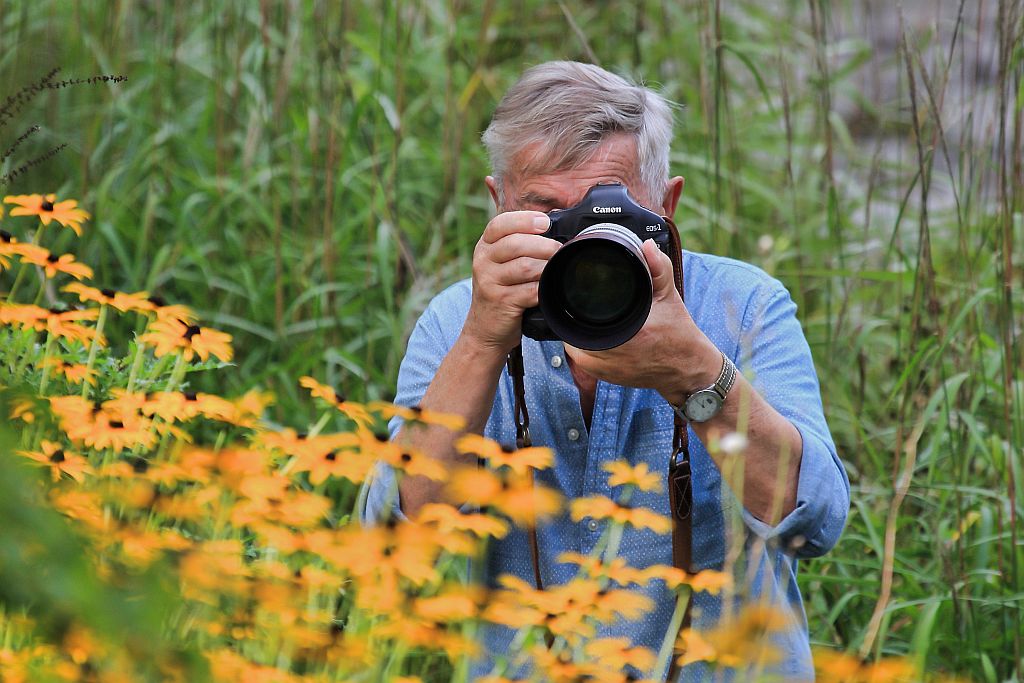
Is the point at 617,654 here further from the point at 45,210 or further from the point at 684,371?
the point at 45,210

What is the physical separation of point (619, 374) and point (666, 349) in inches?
2.3

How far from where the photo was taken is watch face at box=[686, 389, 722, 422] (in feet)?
4.00

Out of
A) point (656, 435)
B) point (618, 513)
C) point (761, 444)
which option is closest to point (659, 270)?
point (761, 444)

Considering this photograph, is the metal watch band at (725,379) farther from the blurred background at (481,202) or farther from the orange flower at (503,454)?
the blurred background at (481,202)

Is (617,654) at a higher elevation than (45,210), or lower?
lower

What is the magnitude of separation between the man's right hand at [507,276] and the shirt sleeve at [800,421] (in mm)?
235

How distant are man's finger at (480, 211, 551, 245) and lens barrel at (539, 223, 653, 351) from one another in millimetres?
114

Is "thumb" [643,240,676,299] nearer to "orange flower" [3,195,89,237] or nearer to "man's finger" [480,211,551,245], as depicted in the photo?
"man's finger" [480,211,551,245]

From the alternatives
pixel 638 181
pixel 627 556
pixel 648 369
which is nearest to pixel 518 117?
pixel 638 181

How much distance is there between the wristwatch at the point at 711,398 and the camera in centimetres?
122

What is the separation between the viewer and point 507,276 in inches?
50.0

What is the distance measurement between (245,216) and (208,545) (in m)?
1.67

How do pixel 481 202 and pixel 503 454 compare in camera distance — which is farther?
pixel 481 202

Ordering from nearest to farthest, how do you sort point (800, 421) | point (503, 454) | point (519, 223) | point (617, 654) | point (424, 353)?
1. point (617, 654)
2. point (503, 454)
3. point (519, 223)
4. point (800, 421)
5. point (424, 353)
